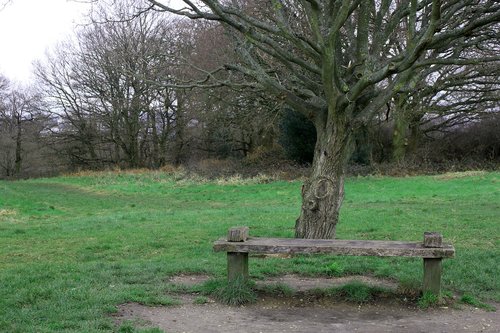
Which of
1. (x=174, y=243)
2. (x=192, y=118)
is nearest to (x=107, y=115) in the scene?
(x=192, y=118)

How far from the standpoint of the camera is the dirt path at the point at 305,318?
534 cm

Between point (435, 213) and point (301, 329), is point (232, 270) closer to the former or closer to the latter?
point (301, 329)

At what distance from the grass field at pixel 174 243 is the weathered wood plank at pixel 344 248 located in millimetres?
727

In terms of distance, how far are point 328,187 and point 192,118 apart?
30084mm

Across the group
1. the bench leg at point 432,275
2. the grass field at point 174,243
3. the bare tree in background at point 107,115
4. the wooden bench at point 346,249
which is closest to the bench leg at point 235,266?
the wooden bench at point 346,249

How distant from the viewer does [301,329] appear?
531 cm

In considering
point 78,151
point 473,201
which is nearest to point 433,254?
point 473,201

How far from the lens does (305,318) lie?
5746 millimetres

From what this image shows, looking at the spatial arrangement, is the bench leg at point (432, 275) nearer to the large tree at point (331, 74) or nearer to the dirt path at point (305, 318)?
the dirt path at point (305, 318)

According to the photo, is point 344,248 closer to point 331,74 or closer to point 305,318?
point 305,318

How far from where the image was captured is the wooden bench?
19.9 ft

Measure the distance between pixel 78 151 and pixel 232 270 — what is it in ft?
142

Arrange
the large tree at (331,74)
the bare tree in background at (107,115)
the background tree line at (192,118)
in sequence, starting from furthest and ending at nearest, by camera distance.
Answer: the bare tree in background at (107,115), the background tree line at (192,118), the large tree at (331,74)

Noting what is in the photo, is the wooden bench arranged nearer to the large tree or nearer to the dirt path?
the dirt path
